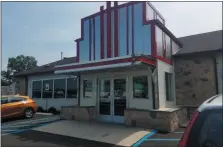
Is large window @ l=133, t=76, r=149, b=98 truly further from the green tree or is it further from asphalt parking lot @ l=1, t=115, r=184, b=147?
the green tree

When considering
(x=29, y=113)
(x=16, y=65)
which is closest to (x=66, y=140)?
(x=29, y=113)

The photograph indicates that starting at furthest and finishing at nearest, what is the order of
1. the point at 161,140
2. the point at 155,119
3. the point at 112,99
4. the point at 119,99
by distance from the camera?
the point at 112,99 < the point at 119,99 < the point at 155,119 < the point at 161,140

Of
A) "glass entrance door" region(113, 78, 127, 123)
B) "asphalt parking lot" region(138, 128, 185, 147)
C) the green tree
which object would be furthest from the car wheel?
the green tree

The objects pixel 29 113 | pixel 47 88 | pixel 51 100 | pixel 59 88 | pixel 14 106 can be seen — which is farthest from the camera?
pixel 47 88

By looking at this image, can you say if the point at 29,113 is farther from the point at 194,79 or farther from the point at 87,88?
the point at 194,79

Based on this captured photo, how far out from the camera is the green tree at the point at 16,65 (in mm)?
59856

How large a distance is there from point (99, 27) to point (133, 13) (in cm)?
211

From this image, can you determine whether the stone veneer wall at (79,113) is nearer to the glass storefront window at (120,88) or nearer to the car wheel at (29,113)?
the glass storefront window at (120,88)

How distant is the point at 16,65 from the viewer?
6191 centimetres

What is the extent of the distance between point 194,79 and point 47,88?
1153 centimetres

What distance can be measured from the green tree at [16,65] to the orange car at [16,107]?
5238 cm

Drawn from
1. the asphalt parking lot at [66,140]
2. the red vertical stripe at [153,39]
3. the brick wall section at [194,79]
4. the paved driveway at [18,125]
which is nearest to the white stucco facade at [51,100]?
the paved driveway at [18,125]

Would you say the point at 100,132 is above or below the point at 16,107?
below

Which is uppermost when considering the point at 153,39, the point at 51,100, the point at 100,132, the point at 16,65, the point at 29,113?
the point at 16,65
